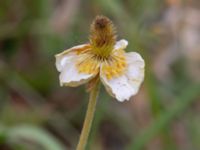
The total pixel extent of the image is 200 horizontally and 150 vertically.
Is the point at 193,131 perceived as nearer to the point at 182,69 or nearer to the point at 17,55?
the point at 182,69

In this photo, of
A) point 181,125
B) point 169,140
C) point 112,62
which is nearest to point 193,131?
point 169,140

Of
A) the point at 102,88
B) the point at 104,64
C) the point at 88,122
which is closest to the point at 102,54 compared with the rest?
the point at 104,64

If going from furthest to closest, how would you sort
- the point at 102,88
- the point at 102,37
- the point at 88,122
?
the point at 102,88 → the point at 102,37 → the point at 88,122

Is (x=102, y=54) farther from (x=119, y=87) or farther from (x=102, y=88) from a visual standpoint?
(x=102, y=88)

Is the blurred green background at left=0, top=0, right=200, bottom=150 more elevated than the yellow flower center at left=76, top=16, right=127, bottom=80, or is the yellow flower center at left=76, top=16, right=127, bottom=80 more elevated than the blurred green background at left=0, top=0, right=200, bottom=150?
the blurred green background at left=0, top=0, right=200, bottom=150

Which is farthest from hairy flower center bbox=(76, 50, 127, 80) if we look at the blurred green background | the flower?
the blurred green background

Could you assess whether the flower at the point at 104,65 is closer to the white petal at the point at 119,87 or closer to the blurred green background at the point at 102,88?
the white petal at the point at 119,87

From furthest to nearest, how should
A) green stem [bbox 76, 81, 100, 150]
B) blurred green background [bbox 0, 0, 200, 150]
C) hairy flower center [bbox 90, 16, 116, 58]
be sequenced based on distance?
blurred green background [bbox 0, 0, 200, 150] → hairy flower center [bbox 90, 16, 116, 58] → green stem [bbox 76, 81, 100, 150]

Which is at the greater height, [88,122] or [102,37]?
[102,37]

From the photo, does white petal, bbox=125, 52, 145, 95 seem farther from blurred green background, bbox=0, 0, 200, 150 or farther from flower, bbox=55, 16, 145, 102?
blurred green background, bbox=0, 0, 200, 150
